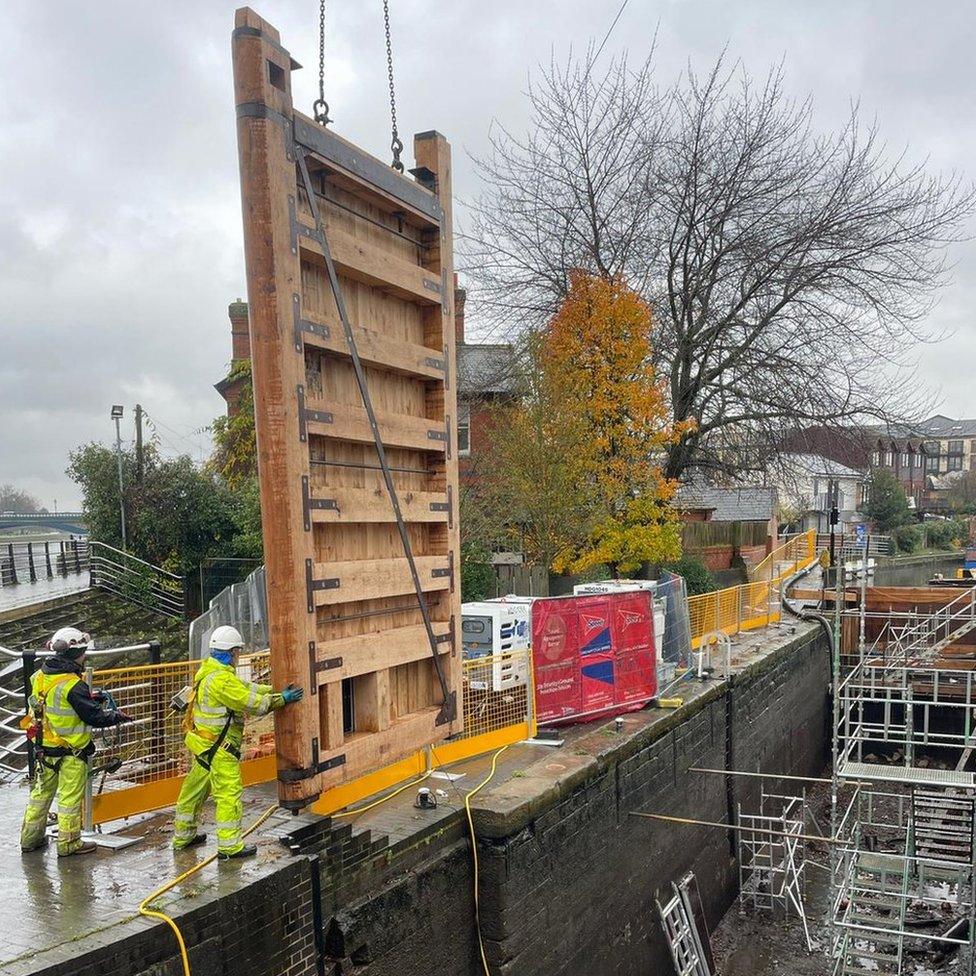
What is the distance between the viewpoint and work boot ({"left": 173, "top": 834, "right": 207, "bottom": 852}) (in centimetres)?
589

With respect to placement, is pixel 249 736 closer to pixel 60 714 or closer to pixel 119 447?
pixel 60 714

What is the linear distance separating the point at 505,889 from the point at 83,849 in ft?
10.9

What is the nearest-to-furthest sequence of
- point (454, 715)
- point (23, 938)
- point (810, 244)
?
point (23, 938)
point (454, 715)
point (810, 244)

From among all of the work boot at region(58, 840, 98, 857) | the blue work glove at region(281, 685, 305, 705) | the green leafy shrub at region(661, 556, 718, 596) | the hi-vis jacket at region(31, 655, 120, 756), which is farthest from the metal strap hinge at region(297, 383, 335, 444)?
the green leafy shrub at region(661, 556, 718, 596)

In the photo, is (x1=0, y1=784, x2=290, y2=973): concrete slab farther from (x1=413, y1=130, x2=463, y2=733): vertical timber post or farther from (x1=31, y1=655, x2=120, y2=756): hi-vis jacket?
(x1=413, y1=130, x2=463, y2=733): vertical timber post

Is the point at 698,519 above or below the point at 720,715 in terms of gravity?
above

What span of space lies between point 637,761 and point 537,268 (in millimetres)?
16420

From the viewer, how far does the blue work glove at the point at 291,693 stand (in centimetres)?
555

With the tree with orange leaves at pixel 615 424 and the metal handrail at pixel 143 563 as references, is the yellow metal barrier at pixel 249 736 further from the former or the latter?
the metal handrail at pixel 143 563

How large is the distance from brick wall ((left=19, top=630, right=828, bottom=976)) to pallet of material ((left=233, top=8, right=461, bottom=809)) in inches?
27.0

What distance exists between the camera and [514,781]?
8141 mm

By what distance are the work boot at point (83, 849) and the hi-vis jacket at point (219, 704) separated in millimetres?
1019

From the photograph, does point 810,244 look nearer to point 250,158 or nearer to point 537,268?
point 537,268

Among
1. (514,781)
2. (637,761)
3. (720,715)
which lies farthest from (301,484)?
(720,715)
